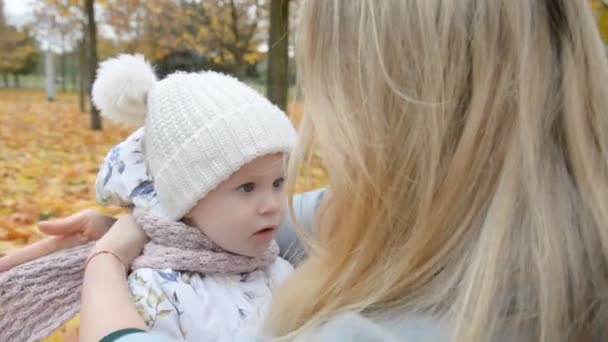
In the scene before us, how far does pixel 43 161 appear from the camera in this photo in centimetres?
283

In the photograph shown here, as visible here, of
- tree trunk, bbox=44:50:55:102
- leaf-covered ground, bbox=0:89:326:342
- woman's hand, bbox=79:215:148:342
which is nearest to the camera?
woman's hand, bbox=79:215:148:342

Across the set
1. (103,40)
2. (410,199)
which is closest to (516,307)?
(410,199)

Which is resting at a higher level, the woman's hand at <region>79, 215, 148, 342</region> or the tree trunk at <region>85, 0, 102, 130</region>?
the tree trunk at <region>85, 0, 102, 130</region>

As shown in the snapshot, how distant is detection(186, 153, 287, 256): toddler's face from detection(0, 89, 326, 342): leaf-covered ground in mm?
835

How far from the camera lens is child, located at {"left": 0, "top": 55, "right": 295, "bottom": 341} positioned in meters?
1.17

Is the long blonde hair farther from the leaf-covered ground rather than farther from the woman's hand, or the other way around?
the leaf-covered ground

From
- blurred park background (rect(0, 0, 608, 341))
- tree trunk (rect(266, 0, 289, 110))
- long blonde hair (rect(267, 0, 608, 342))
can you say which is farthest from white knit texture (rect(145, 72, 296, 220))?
tree trunk (rect(266, 0, 289, 110))

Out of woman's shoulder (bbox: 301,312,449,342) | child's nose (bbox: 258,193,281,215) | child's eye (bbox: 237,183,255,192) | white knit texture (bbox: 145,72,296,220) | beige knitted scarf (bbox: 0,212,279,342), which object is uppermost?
white knit texture (bbox: 145,72,296,220)

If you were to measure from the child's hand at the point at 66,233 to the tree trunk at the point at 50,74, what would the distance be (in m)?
2.14

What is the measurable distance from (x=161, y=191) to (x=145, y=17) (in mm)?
2429

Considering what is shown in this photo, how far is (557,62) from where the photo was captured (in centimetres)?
80

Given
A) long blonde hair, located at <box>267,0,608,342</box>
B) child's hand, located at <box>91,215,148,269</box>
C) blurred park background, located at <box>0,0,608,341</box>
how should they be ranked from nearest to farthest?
long blonde hair, located at <box>267,0,608,342</box> → child's hand, located at <box>91,215,148,269</box> → blurred park background, located at <box>0,0,608,341</box>

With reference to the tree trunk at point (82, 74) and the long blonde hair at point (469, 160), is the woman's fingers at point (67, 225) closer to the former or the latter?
the long blonde hair at point (469, 160)

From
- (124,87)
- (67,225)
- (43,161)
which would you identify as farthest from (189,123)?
(43,161)
